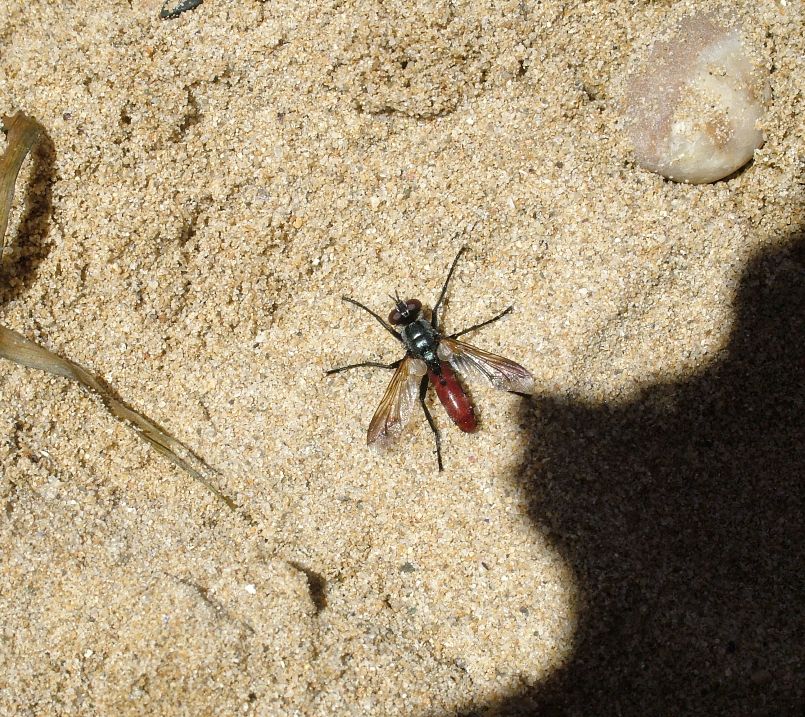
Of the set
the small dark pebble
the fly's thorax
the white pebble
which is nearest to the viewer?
the white pebble

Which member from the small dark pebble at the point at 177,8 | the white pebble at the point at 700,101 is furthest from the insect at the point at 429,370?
the small dark pebble at the point at 177,8

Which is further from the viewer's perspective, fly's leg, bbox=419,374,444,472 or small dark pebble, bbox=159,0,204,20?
fly's leg, bbox=419,374,444,472

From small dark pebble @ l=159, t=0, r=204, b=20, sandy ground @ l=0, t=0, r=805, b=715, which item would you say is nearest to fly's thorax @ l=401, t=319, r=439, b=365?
sandy ground @ l=0, t=0, r=805, b=715

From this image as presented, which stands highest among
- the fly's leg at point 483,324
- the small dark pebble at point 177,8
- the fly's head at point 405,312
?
the small dark pebble at point 177,8

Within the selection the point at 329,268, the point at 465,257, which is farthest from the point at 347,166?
the point at 465,257

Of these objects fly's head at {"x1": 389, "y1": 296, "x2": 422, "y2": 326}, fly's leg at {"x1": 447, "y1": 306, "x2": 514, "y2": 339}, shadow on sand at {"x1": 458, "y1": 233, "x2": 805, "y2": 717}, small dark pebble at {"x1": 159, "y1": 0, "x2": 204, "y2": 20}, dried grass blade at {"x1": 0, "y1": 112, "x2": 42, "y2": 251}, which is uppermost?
small dark pebble at {"x1": 159, "y1": 0, "x2": 204, "y2": 20}

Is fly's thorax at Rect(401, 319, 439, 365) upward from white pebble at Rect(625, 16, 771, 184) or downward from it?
downward

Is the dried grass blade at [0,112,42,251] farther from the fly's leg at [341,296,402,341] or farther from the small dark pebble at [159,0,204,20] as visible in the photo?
the fly's leg at [341,296,402,341]

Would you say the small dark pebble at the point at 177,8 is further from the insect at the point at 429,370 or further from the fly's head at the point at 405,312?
the fly's head at the point at 405,312
